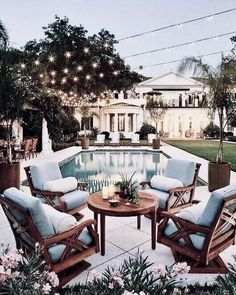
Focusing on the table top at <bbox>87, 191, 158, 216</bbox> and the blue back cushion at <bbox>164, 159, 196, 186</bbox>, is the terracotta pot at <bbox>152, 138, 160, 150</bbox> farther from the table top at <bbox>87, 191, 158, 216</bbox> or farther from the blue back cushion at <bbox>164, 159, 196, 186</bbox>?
the table top at <bbox>87, 191, 158, 216</bbox>

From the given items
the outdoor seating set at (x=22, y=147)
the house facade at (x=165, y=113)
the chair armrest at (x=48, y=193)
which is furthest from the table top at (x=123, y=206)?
the house facade at (x=165, y=113)

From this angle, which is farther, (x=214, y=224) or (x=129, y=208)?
(x=129, y=208)

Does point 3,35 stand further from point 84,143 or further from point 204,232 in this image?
point 84,143

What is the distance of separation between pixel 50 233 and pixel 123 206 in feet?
4.46

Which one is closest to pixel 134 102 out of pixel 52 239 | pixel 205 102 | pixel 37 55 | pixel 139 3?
pixel 37 55

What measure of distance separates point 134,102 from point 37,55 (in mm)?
13263

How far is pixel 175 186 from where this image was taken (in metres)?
5.22

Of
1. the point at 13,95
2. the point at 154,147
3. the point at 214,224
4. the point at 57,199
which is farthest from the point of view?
the point at 154,147

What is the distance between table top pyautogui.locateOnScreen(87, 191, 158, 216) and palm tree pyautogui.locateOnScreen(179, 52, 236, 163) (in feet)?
12.0

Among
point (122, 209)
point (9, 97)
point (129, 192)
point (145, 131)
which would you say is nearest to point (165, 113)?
point (145, 131)

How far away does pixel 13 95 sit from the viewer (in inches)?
281

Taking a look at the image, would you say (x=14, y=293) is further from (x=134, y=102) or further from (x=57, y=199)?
(x=134, y=102)

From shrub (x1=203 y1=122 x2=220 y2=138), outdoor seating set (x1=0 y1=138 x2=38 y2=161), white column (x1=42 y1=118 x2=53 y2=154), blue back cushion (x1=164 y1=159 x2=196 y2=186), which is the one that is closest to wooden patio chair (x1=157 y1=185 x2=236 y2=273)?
blue back cushion (x1=164 y1=159 x2=196 y2=186)

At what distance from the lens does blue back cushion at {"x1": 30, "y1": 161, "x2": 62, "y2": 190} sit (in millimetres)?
5242
